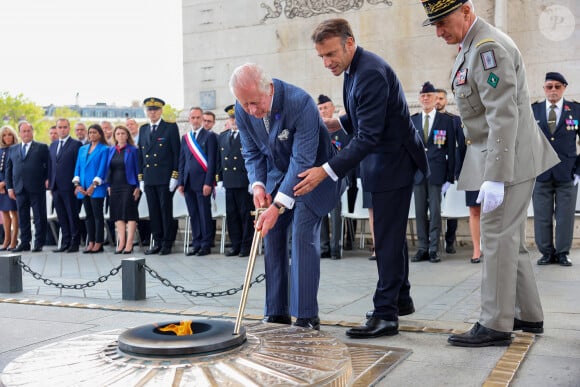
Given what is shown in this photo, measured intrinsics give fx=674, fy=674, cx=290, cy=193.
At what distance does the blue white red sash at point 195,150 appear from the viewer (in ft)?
33.0

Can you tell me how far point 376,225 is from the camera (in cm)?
446

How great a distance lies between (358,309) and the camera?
532 centimetres

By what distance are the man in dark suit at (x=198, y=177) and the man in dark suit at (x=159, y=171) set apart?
191 millimetres

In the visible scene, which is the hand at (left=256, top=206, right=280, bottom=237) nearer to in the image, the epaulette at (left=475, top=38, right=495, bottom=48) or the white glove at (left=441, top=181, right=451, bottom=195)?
the epaulette at (left=475, top=38, right=495, bottom=48)

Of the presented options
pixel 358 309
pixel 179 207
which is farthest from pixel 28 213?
pixel 358 309

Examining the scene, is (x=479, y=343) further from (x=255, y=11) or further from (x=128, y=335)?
(x=255, y=11)

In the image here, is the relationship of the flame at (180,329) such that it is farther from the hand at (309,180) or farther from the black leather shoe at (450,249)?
the black leather shoe at (450,249)

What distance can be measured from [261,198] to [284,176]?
21 centimetres

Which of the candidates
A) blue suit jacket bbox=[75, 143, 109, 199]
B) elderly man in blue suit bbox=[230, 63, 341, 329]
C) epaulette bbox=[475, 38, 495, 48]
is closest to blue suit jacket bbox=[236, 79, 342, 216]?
elderly man in blue suit bbox=[230, 63, 341, 329]

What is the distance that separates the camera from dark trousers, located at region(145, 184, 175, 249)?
33.9 feet

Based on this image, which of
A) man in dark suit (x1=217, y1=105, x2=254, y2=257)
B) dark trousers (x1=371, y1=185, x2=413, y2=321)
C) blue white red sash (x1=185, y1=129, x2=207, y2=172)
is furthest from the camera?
blue white red sash (x1=185, y1=129, x2=207, y2=172)

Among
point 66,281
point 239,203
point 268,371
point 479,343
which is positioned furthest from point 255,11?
point 268,371

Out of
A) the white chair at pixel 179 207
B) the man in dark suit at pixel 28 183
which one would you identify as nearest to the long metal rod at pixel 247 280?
the white chair at pixel 179 207

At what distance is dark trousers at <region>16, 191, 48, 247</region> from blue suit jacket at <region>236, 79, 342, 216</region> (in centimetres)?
802
